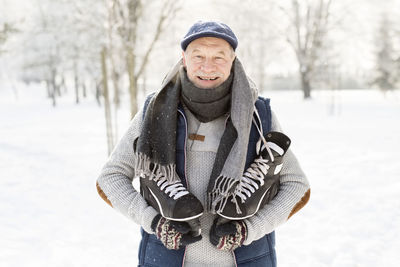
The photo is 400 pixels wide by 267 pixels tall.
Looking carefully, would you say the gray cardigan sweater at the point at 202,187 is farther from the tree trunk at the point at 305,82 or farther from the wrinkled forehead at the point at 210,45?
the tree trunk at the point at 305,82

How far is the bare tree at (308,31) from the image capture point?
975 inches

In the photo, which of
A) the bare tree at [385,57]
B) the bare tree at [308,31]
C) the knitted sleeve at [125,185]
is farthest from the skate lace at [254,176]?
the bare tree at [385,57]

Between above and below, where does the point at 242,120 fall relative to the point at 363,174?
above

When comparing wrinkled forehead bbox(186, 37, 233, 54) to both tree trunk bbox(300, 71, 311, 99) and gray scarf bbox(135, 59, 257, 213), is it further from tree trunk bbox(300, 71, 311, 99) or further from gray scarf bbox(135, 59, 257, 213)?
tree trunk bbox(300, 71, 311, 99)

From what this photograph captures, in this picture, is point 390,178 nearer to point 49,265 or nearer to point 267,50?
point 49,265

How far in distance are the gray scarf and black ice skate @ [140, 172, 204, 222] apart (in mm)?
37

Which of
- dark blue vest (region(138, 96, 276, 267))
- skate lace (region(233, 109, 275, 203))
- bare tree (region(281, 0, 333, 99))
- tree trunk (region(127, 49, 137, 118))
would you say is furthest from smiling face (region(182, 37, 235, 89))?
bare tree (region(281, 0, 333, 99))

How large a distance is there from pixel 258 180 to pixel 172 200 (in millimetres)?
384

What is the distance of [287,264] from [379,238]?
1233 mm

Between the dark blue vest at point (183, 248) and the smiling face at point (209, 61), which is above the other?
the smiling face at point (209, 61)

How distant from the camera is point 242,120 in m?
1.50

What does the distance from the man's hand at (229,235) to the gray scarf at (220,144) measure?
3.1 inches

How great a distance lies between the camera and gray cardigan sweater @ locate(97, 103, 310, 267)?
157 cm

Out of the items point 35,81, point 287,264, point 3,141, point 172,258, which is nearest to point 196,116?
point 172,258
